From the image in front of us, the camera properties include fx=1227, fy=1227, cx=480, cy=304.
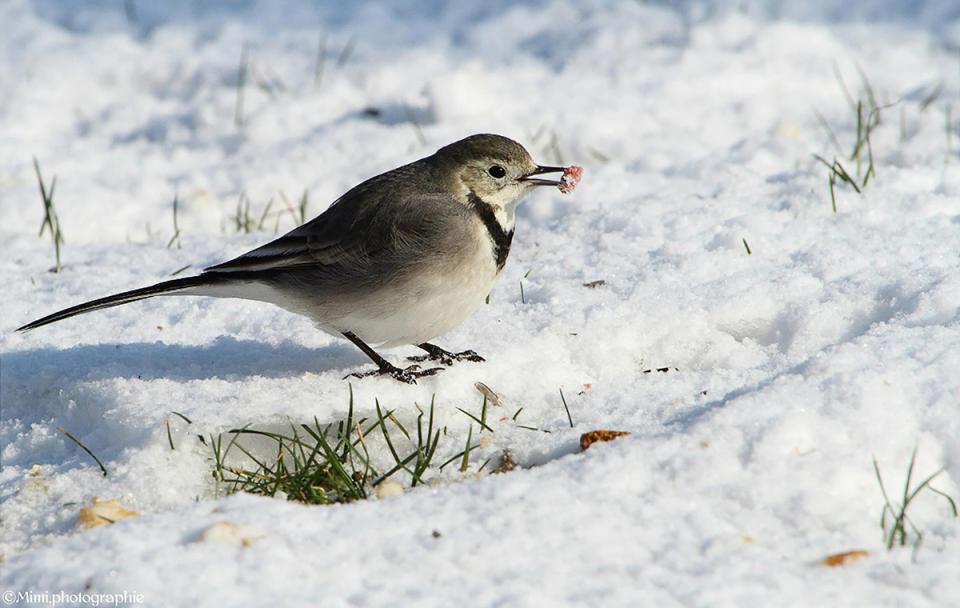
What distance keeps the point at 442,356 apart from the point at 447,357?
55 millimetres

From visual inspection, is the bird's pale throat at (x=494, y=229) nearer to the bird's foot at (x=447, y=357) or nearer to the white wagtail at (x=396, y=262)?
the white wagtail at (x=396, y=262)

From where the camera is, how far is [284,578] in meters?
3.06

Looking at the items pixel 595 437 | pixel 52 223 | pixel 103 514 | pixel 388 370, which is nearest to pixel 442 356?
pixel 388 370

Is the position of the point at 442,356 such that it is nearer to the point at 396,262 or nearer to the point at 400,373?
the point at 400,373

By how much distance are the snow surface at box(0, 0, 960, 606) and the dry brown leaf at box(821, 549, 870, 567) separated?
0.02m

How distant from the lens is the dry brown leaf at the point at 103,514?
368 cm

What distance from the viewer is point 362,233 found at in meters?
4.65

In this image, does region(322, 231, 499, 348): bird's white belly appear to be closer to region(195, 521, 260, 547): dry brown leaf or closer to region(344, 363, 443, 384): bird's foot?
region(344, 363, 443, 384): bird's foot

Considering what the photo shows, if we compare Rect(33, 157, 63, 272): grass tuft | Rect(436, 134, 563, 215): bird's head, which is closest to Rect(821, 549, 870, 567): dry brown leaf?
Rect(436, 134, 563, 215): bird's head

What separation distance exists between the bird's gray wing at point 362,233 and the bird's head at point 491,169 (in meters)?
0.16

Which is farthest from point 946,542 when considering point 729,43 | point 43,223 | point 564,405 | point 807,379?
point 729,43

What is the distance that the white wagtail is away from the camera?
177 inches

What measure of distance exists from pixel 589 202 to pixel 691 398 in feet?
7.86

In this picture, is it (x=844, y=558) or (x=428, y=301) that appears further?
(x=428, y=301)
